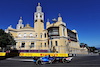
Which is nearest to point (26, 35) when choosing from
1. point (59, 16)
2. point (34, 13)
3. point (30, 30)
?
point (30, 30)

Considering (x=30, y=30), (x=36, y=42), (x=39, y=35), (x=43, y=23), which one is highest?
(x=43, y=23)

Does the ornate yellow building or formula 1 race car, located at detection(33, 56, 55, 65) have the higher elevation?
the ornate yellow building

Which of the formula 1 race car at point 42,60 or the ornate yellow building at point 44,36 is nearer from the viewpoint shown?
the formula 1 race car at point 42,60

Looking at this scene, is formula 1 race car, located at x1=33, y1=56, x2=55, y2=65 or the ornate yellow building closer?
formula 1 race car, located at x1=33, y1=56, x2=55, y2=65

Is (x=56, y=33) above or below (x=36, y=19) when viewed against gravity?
below

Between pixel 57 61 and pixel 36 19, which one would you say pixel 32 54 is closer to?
pixel 57 61

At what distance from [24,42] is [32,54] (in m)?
17.5

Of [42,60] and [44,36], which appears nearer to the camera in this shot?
[42,60]

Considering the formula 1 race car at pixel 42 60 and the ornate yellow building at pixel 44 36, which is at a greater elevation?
the ornate yellow building at pixel 44 36

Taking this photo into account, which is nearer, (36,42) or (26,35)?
(36,42)

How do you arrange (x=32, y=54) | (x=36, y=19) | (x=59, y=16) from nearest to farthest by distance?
(x=32, y=54), (x=59, y=16), (x=36, y=19)

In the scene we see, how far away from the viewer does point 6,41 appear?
70.7 feet

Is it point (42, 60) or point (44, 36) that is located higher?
point (44, 36)

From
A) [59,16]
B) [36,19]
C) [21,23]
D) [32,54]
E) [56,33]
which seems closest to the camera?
[32,54]
